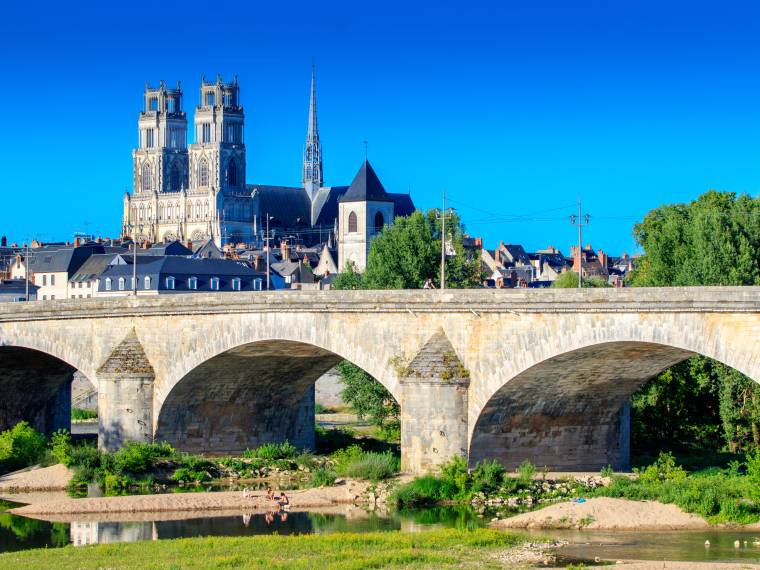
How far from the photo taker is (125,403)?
46312 millimetres

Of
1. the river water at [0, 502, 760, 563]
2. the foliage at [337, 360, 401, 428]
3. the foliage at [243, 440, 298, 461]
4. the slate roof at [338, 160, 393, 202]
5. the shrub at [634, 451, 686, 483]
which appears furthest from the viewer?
the slate roof at [338, 160, 393, 202]

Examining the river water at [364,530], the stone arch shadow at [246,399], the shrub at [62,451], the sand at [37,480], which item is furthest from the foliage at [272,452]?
the river water at [364,530]

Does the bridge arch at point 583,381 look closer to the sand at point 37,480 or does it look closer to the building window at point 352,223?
the sand at point 37,480

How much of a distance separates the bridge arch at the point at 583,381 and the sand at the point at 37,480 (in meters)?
12.8

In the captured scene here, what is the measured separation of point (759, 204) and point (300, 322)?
19543mm

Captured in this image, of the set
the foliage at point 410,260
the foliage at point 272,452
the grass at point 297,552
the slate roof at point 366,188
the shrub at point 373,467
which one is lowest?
the grass at point 297,552

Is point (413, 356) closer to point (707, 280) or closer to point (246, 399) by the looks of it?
point (246, 399)

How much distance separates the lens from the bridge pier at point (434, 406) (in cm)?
3888

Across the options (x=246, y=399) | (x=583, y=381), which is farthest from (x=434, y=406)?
(x=246, y=399)

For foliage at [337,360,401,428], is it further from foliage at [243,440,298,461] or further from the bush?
the bush

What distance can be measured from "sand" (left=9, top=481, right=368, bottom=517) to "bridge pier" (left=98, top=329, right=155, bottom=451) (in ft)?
18.0

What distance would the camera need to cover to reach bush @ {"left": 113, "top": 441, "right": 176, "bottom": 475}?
43375 millimetres

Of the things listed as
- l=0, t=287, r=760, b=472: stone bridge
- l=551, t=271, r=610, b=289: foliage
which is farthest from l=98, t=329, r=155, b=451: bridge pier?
l=551, t=271, r=610, b=289: foliage

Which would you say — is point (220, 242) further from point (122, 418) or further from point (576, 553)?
point (576, 553)
